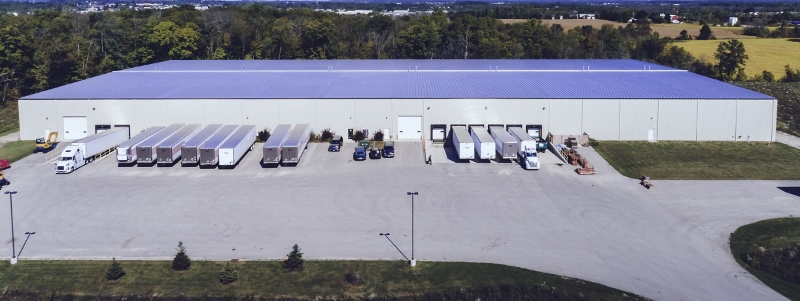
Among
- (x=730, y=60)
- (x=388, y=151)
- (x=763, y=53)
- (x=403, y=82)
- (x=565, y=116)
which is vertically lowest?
(x=388, y=151)

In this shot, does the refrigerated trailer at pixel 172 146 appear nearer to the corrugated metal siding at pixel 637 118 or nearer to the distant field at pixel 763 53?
the corrugated metal siding at pixel 637 118

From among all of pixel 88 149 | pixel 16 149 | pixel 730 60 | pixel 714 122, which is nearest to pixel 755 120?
pixel 714 122

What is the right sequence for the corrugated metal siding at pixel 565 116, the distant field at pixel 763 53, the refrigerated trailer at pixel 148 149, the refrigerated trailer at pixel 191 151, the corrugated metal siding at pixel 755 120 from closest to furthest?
the refrigerated trailer at pixel 148 149, the refrigerated trailer at pixel 191 151, the corrugated metal siding at pixel 565 116, the corrugated metal siding at pixel 755 120, the distant field at pixel 763 53

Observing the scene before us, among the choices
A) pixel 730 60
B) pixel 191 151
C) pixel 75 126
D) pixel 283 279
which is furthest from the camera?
pixel 730 60

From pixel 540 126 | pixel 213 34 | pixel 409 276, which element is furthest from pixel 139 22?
pixel 409 276

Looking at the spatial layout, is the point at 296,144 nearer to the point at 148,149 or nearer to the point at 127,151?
the point at 148,149

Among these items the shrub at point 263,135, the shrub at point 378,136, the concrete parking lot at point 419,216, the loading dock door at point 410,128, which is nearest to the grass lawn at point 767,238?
the concrete parking lot at point 419,216

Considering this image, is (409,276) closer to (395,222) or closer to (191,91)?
(395,222)
